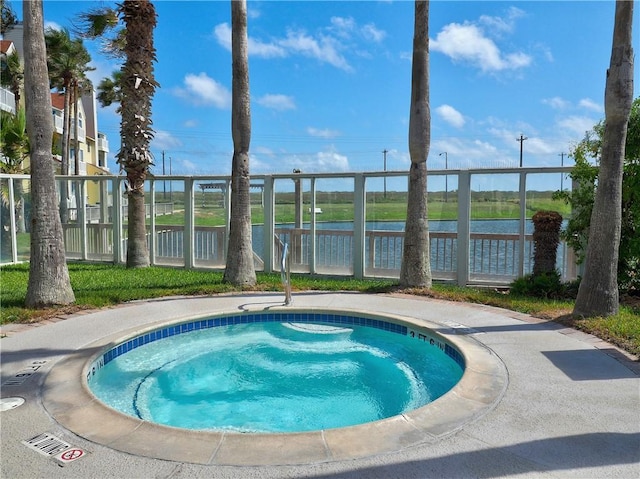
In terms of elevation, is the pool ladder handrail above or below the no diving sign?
above

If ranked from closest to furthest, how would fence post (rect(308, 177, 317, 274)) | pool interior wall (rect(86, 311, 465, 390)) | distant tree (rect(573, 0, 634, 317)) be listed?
Result: pool interior wall (rect(86, 311, 465, 390))
distant tree (rect(573, 0, 634, 317))
fence post (rect(308, 177, 317, 274))

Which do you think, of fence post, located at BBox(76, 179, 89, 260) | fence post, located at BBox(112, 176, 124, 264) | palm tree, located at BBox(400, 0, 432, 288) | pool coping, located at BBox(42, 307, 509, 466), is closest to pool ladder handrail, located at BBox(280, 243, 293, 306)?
palm tree, located at BBox(400, 0, 432, 288)

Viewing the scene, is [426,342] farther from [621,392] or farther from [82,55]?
[82,55]

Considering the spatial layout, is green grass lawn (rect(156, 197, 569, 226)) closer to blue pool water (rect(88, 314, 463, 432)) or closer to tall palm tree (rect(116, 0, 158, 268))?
tall palm tree (rect(116, 0, 158, 268))

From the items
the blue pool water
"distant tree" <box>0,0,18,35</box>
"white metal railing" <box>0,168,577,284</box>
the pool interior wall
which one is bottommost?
the blue pool water

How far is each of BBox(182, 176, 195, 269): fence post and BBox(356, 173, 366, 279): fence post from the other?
394 centimetres

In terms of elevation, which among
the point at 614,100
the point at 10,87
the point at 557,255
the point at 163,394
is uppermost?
the point at 10,87

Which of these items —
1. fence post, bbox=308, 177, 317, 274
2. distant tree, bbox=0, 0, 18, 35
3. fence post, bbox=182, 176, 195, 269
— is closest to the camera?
fence post, bbox=308, 177, 317, 274

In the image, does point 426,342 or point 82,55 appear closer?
point 426,342

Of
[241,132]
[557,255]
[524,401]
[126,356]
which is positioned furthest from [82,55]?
[524,401]

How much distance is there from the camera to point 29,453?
292 centimetres

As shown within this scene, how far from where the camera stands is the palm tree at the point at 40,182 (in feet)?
21.1

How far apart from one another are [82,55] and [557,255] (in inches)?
760

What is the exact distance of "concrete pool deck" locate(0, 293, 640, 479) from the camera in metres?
2.70
